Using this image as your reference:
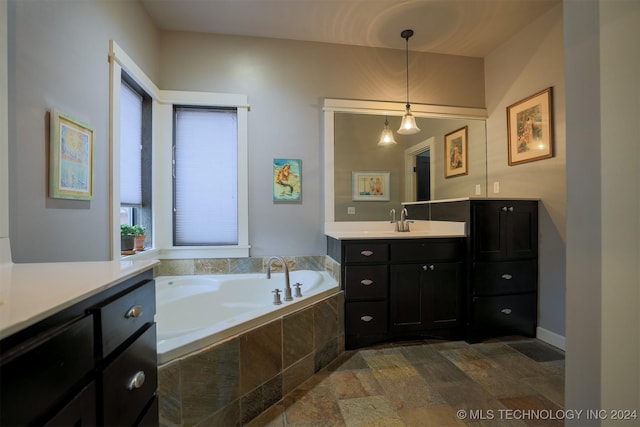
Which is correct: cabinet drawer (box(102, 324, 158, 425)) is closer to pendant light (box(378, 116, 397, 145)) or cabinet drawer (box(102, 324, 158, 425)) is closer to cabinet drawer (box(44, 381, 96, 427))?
cabinet drawer (box(44, 381, 96, 427))

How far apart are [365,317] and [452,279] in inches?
31.9

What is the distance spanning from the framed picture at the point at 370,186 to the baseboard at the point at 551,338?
5.66ft

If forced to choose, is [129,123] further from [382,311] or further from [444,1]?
[444,1]

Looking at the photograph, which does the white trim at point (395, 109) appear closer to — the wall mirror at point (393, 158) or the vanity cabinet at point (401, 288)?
the wall mirror at point (393, 158)

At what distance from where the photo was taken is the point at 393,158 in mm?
2863

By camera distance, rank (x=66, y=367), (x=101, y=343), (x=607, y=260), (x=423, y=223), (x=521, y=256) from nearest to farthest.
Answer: (x=66, y=367) < (x=101, y=343) < (x=607, y=260) < (x=521, y=256) < (x=423, y=223)

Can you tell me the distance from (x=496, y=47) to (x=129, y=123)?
3469mm

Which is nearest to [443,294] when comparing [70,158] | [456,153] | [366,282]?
[366,282]

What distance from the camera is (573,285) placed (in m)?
0.97

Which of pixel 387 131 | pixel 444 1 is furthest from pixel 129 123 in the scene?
pixel 444 1

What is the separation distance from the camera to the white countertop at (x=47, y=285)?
508 millimetres

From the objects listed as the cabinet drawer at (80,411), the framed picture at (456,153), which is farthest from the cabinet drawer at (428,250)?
the cabinet drawer at (80,411)

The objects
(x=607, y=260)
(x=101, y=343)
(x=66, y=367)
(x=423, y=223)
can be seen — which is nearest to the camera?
(x=66, y=367)

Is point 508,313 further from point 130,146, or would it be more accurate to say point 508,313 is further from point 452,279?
point 130,146
